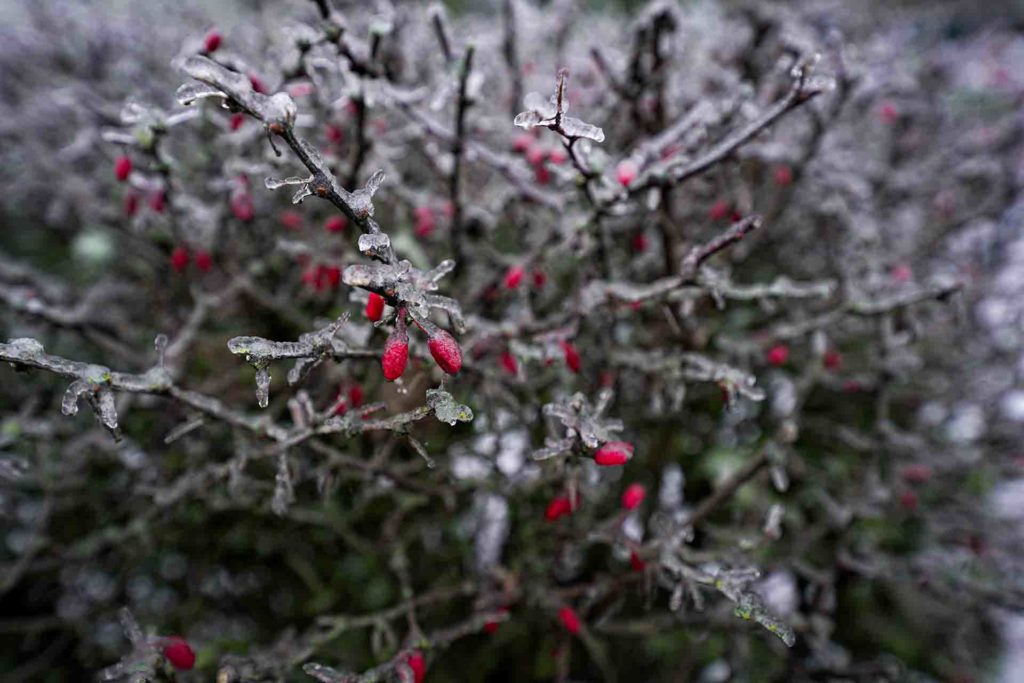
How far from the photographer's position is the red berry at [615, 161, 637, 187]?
1.26 meters

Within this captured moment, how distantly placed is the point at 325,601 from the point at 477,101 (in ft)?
4.88

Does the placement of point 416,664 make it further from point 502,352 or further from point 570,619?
point 502,352

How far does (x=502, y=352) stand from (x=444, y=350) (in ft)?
1.99

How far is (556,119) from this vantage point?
3.01 ft

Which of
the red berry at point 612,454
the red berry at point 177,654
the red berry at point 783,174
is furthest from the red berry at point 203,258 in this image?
the red berry at point 783,174

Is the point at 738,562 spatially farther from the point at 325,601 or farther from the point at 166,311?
the point at 166,311

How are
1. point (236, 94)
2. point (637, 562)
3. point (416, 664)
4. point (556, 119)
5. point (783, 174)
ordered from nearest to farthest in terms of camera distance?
point (236, 94), point (556, 119), point (416, 664), point (637, 562), point (783, 174)

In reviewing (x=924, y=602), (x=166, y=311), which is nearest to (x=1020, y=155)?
(x=924, y=602)

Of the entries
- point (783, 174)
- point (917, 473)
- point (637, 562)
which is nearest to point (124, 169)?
point (637, 562)

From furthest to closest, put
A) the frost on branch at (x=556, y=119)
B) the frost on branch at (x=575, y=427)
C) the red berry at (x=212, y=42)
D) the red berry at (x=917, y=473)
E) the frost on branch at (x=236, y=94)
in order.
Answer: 1. the red berry at (x=917, y=473)
2. the red berry at (x=212, y=42)
3. the frost on branch at (x=575, y=427)
4. the frost on branch at (x=556, y=119)
5. the frost on branch at (x=236, y=94)

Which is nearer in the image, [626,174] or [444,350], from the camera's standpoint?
[444,350]

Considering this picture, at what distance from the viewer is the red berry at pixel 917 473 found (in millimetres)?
2219

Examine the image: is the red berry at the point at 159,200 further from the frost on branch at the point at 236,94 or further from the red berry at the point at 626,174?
the red berry at the point at 626,174

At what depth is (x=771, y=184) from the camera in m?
2.32
